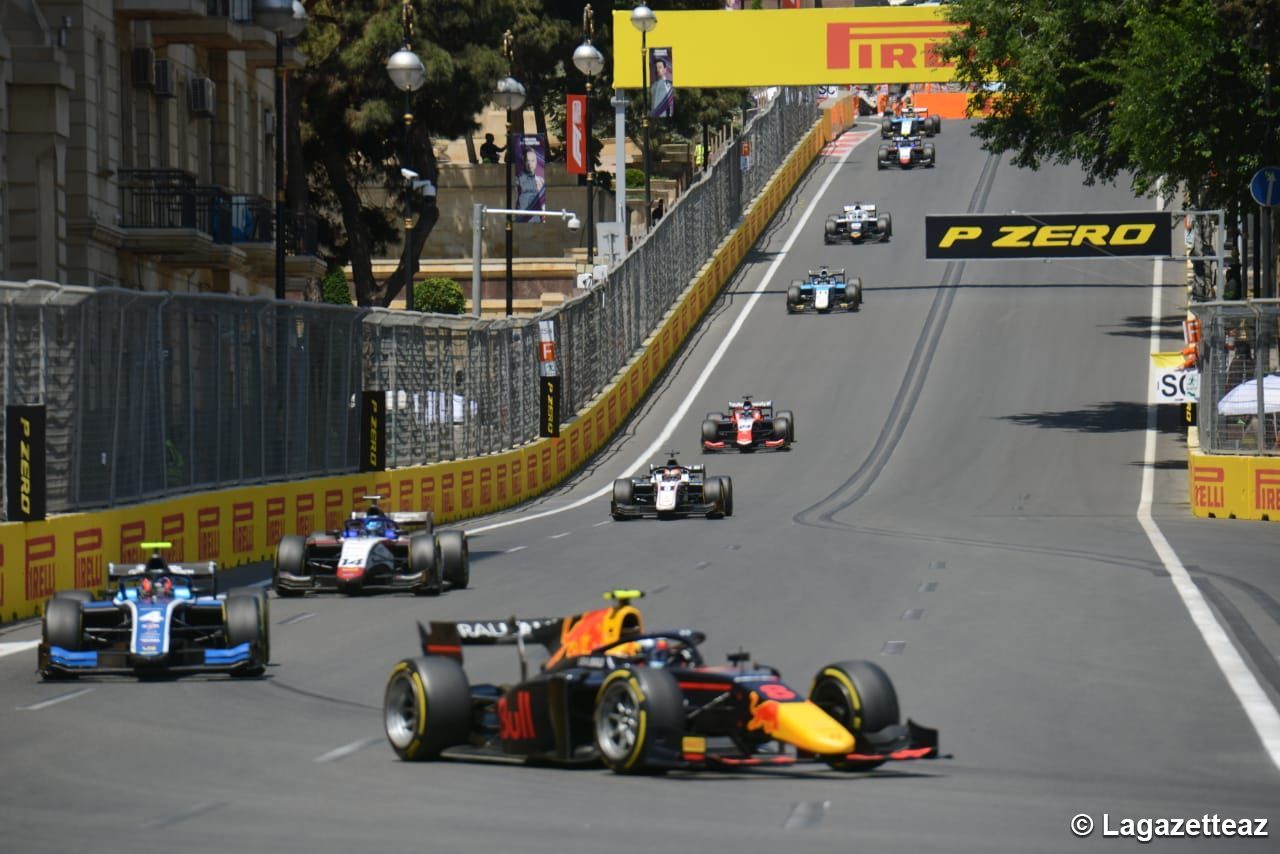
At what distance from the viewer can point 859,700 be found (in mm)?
10648

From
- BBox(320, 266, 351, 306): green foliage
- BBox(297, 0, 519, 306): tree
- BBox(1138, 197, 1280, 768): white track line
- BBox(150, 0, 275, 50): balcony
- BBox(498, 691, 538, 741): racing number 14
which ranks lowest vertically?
BBox(1138, 197, 1280, 768): white track line

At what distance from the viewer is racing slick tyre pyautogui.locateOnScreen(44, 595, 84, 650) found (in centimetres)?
1475

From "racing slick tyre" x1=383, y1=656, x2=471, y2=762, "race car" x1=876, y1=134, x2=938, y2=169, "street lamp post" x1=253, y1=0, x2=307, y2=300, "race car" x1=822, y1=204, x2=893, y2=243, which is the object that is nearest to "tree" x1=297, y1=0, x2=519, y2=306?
"race car" x1=822, y1=204, x2=893, y2=243

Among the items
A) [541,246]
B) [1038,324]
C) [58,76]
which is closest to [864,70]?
[1038,324]

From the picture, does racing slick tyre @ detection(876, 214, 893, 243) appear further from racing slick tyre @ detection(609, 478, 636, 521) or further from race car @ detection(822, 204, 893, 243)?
racing slick tyre @ detection(609, 478, 636, 521)

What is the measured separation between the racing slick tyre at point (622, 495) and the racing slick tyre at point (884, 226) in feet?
143

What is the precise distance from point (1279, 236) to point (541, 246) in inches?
1391

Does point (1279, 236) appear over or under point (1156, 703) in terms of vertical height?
over

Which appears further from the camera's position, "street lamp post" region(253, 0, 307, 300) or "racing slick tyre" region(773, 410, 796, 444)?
"racing slick tyre" region(773, 410, 796, 444)

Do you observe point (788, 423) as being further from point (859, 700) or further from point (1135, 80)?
point (859, 700)

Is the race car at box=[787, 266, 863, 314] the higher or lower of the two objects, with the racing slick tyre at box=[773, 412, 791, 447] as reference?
higher

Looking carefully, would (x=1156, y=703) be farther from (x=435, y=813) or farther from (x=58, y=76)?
(x=58, y=76)

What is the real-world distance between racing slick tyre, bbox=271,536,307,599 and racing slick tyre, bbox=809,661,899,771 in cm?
1128

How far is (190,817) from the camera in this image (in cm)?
959
